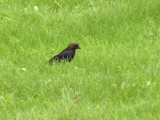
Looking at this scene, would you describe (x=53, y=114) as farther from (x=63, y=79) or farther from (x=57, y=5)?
(x=57, y=5)

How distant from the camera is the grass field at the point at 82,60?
4961mm

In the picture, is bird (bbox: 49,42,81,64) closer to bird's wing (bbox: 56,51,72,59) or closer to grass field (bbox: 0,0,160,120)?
bird's wing (bbox: 56,51,72,59)

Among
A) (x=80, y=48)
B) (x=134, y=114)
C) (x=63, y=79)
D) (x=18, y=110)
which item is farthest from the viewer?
(x=80, y=48)

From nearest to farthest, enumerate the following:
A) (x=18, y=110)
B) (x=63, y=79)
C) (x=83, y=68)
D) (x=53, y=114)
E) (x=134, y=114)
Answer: (x=134, y=114) → (x=53, y=114) → (x=18, y=110) → (x=63, y=79) → (x=83, y=68)

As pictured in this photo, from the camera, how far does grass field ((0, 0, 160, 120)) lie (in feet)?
16.3

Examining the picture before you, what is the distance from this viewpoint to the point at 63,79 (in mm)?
5770

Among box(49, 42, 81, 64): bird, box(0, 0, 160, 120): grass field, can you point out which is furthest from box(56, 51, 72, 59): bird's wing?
box(0, 0, 160, 120): grass field

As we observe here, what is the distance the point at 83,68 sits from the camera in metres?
6.20

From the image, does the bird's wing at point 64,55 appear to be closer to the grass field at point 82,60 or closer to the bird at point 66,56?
the bird at point 66,56

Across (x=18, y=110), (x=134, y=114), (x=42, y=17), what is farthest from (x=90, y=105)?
(x=42, y=17)

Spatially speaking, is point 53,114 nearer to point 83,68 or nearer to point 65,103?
point 65,103

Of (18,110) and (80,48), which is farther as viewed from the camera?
(80,48)

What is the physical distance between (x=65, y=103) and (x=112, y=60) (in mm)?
1527

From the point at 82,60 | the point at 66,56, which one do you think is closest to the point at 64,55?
the point at 66,56
